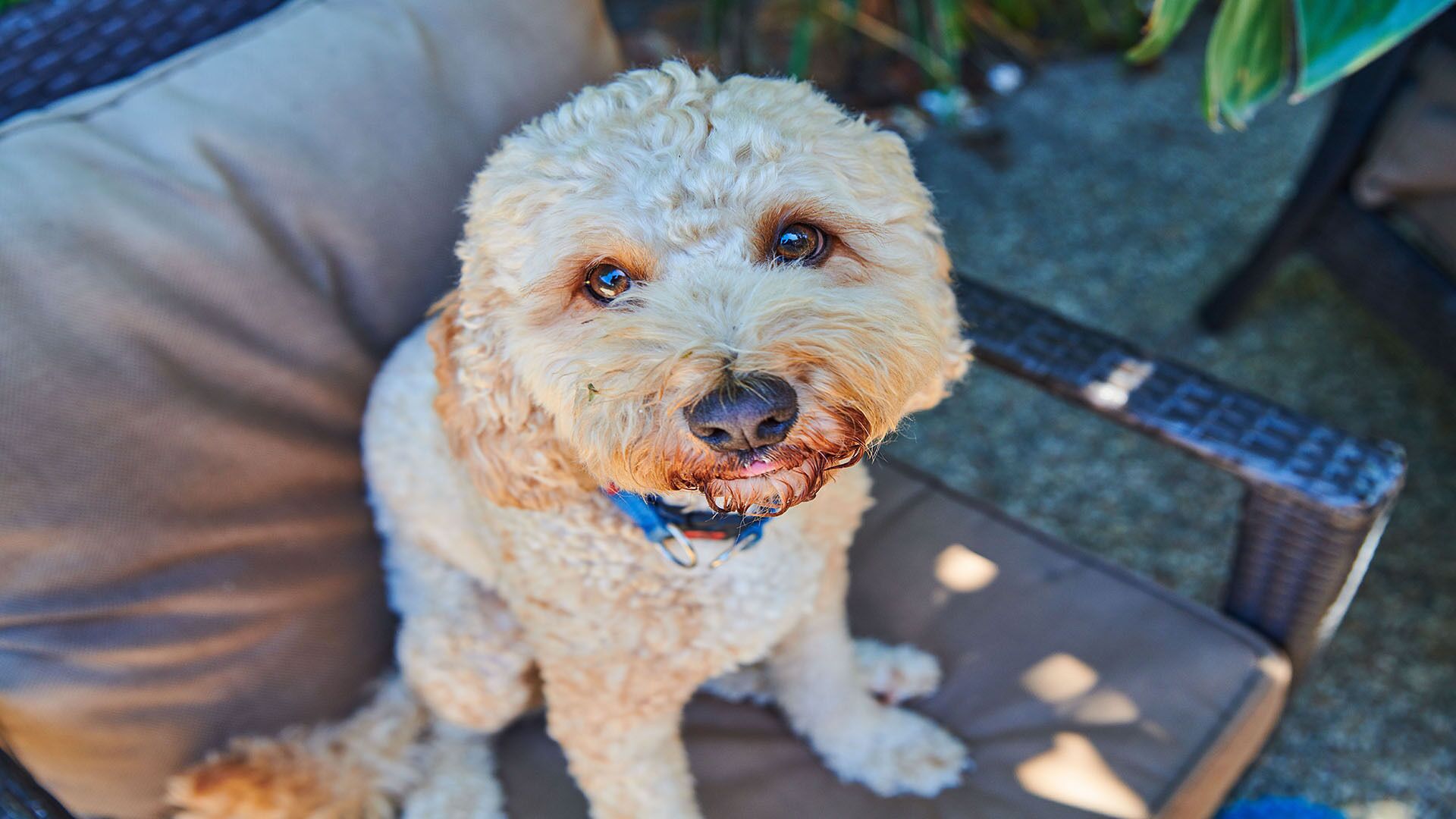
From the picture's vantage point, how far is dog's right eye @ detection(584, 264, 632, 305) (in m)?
1.10

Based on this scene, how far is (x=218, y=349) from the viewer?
130cm

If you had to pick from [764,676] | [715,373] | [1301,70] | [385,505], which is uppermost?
[1301,70]

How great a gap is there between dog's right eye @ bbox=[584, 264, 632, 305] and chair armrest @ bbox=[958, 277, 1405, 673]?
721 mm

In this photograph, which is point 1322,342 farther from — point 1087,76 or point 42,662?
point 42,662

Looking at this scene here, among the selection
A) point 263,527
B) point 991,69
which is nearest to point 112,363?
point 263,527

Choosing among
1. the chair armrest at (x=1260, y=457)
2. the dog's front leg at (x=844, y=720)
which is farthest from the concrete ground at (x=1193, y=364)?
the dog's front leg at (x=844, y=720)

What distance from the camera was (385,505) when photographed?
1.48 metres

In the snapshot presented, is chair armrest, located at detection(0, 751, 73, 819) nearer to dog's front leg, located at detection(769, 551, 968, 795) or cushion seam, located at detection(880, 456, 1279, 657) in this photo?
dog's front leg, located at detection(769, 551, 968, 795)

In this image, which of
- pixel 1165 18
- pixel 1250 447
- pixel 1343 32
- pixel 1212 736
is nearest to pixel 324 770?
pixel 1212 736

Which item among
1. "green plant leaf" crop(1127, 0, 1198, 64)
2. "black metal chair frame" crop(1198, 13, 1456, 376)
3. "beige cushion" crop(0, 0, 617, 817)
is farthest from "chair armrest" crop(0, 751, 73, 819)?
"black metal chair frame" crop(1198, 13, 1456, 376)

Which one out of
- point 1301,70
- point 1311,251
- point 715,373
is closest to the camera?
point 715,373

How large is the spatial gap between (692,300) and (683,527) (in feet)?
1.04

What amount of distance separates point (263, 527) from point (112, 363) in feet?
0.98

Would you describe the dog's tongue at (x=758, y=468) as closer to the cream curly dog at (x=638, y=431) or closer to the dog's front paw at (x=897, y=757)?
the cream curly dog at (x=638, y=431)
